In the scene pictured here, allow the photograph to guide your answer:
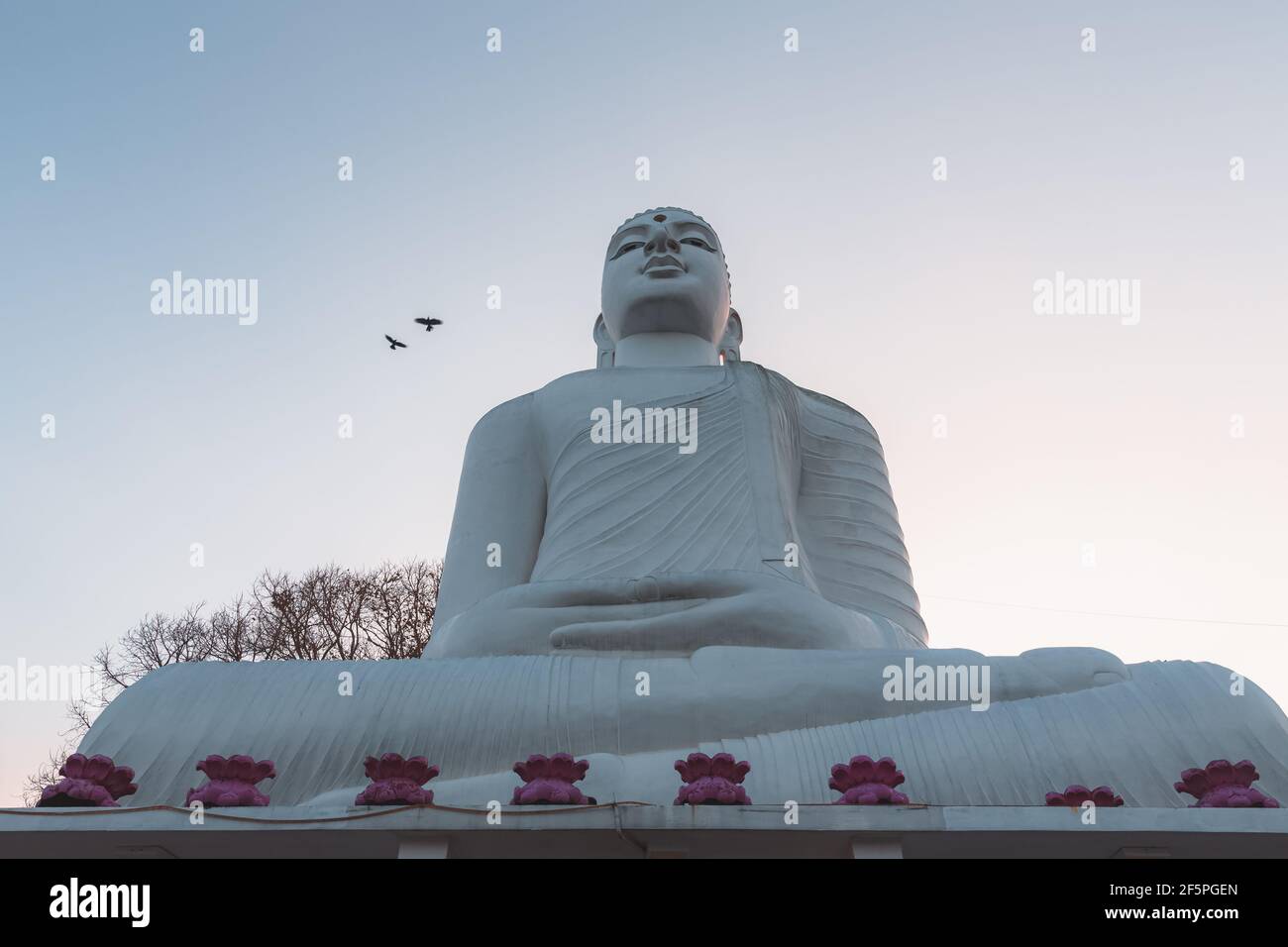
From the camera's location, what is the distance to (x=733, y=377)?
7.50 meters

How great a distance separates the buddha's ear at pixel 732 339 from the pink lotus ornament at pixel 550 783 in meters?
5.04

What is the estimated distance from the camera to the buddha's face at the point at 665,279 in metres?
8.05

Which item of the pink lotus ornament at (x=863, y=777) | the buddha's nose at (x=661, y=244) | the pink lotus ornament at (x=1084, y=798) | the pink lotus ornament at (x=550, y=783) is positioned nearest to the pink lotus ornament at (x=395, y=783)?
the pink lotus ornament at (x=550, y=783)

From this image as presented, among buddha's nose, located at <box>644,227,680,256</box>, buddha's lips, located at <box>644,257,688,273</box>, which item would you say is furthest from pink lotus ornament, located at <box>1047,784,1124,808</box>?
buddha's nose, located at <box>644,227,680,256</box>

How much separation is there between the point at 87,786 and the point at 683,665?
2296mm

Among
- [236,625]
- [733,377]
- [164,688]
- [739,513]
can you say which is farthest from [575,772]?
[236,625]

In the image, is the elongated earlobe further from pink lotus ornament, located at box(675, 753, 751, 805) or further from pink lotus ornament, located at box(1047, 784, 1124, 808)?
pink lotus ornament, located at box(1047, 784, 1124, 808)

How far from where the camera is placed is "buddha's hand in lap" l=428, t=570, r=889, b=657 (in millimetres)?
5898

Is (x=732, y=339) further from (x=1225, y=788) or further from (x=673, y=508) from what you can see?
(x=1225, y=788)

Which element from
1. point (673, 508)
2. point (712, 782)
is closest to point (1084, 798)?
point (712, 782)

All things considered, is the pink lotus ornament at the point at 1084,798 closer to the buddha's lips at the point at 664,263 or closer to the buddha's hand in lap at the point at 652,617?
the buddha's hand in lap at the point at 652,617

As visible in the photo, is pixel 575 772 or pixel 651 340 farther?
pixel 651 340
